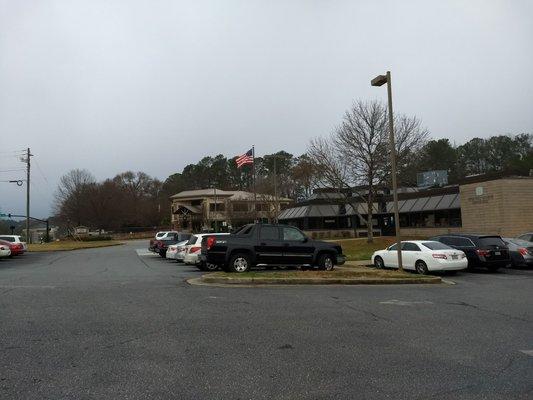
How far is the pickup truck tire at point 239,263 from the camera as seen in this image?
59.1 ft

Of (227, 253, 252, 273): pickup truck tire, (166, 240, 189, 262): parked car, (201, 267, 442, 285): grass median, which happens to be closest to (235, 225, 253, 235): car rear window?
(227, 253, 252, 273): pickup truck tire

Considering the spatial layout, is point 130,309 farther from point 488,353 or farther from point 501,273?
point 501,273

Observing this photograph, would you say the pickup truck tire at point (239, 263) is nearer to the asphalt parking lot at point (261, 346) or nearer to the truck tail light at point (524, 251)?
the asphalt parking lot at point (261, 346)

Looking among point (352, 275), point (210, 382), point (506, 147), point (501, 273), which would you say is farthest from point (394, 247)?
point (506, 147)

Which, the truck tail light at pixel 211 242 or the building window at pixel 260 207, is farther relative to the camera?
the building window at pixel 260 207

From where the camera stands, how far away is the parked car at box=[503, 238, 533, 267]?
22500 millimetres

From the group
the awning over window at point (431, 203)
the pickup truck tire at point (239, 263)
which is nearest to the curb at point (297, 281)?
the pickup truck tire at point (239, 263)

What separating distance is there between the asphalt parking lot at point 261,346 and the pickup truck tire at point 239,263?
5252 millimetres

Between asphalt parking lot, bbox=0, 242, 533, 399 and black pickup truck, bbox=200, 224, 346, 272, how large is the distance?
522 cm

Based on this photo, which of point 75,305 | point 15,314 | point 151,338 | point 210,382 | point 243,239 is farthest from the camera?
point 243,239

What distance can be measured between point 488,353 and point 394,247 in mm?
15709

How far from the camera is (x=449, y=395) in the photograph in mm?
5246

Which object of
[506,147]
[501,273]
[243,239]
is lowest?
[501,273]

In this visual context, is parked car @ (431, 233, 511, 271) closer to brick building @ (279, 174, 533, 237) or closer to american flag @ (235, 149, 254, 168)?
brick building @ (279, 174, 533, 237)
